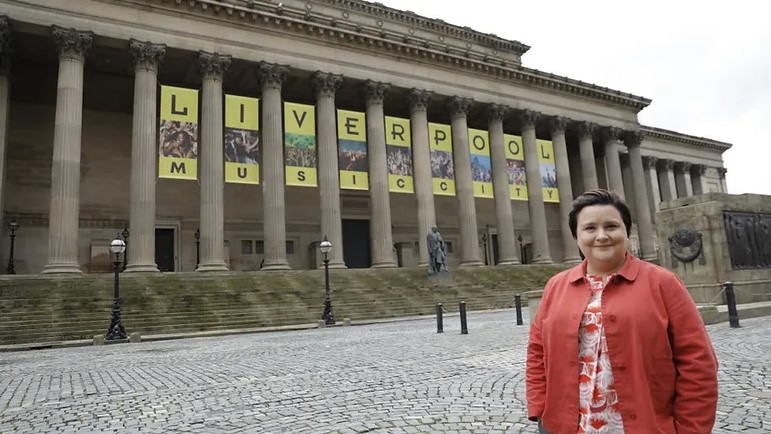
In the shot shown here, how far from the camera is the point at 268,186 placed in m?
28.2

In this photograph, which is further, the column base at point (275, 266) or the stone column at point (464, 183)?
the stone column at point (464, 183)

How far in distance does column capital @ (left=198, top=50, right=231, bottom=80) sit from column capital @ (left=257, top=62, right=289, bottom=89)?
6.01 ft

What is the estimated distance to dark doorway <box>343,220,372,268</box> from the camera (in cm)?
3722

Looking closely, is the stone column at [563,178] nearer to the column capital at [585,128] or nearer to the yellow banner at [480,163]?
the column capital at [585,128]

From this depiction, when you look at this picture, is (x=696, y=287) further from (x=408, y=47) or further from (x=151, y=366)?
(x=408, y=47)

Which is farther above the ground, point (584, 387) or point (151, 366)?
point (584, 387)

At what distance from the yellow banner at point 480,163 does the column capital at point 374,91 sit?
22.8ft

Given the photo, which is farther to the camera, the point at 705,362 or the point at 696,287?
the point at 696,287

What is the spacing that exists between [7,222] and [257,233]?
13785mm

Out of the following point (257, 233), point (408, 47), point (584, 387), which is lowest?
point (584, 387)

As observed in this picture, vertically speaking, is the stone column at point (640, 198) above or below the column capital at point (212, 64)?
below

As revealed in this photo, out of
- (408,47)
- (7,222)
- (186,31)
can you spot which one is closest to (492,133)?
(408,47)

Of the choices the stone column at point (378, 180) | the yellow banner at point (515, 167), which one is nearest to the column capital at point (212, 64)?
the stone column at point (378, 180)

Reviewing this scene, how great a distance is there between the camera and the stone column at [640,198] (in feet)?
142
